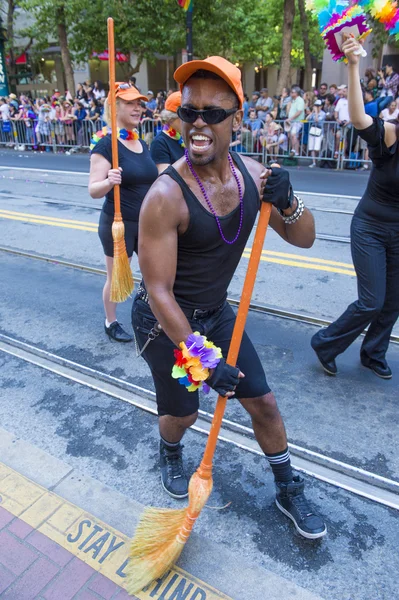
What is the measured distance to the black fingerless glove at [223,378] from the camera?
2102mm

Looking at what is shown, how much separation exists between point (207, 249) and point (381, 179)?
5.66ft

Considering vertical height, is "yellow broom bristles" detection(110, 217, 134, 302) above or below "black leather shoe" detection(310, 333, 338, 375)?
above

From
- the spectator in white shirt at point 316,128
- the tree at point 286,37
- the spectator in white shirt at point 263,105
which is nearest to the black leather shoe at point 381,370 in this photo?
the spectator in white shirt at point 316,128

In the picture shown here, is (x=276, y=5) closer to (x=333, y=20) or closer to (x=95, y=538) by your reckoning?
(x=333, y=20)

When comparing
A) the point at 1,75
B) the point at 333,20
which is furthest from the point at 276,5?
the point at 333,20

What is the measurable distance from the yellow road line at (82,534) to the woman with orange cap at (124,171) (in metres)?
1.89

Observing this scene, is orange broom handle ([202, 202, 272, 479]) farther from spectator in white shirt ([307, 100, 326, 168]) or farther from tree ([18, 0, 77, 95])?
tree ([18, 0, 77, 95])

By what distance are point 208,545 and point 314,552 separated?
0.51 meters

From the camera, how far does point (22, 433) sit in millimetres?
3299

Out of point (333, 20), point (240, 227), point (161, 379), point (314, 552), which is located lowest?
point (314, 552)

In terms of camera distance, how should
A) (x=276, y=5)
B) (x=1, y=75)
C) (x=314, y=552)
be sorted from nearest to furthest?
(x=314, y=552) → (x=1, y=75) → (x=276, y=5)

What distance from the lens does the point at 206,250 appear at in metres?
2.26

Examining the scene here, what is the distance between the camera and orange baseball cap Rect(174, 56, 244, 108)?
1985 mm

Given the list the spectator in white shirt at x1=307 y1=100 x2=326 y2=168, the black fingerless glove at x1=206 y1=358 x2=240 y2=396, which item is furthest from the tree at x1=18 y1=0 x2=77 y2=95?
the black fingerless glove at x1=206 y1=358 x2=240 y2=396
